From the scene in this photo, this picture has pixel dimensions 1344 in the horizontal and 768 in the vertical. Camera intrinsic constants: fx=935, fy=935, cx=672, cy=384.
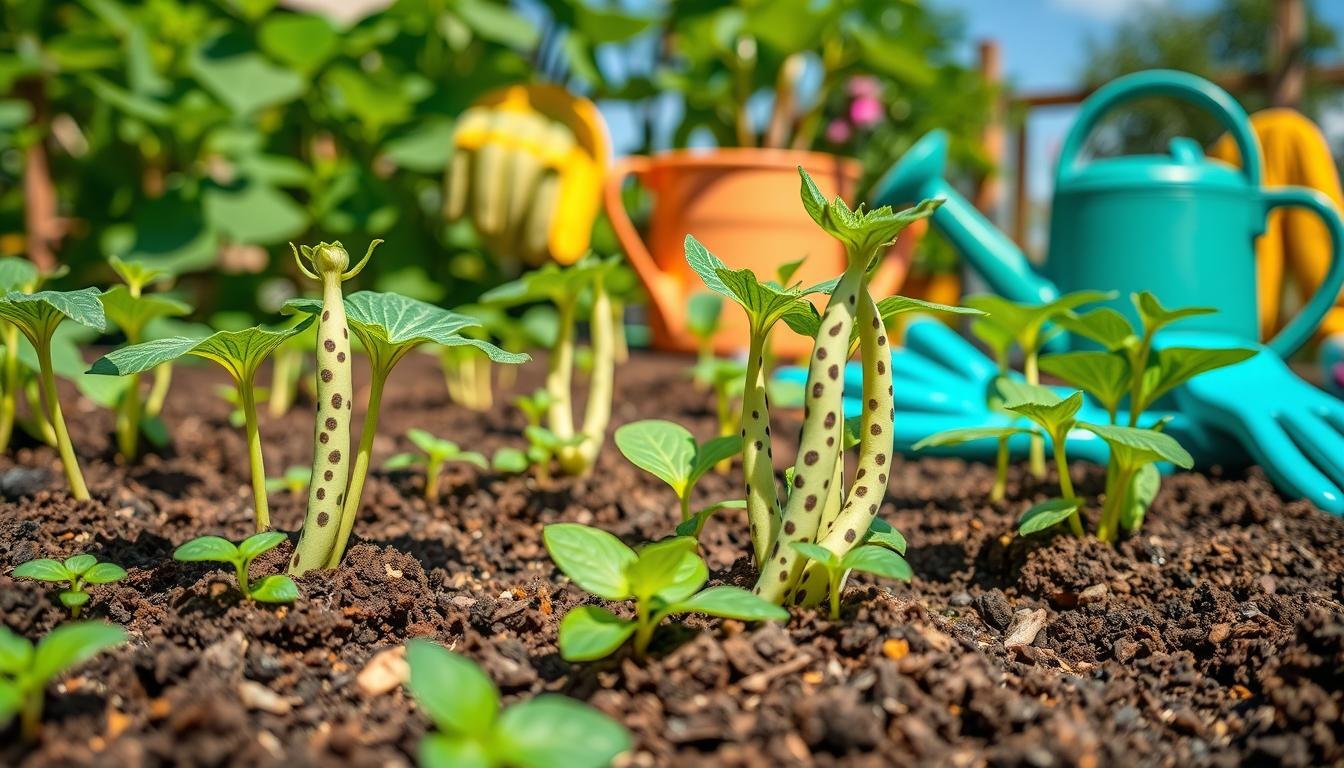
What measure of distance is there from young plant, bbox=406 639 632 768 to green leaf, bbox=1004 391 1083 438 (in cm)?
52

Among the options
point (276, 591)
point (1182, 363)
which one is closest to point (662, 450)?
point (276, 591)

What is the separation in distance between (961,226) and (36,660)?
1.37 meters

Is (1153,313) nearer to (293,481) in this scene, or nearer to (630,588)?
(630,588)

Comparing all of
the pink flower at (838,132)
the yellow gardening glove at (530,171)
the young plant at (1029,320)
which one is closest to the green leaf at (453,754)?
the young plant at (1029,320)

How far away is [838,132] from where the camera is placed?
2967 mm

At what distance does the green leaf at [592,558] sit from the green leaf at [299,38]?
2145mm

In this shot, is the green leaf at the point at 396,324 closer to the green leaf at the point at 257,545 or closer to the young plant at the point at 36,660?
the green leaf at the point at 257,545

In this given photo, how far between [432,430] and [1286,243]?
1.85m

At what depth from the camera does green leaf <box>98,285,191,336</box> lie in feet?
3.26

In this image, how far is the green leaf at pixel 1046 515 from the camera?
917 mm

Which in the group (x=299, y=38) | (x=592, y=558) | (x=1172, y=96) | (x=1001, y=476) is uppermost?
(x=299, y=38)

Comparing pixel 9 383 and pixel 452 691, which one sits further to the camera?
pixel 9 383

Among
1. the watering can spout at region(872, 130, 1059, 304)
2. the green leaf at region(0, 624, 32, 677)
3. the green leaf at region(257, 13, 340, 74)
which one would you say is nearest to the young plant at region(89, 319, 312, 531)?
the green leaf at region(0, 624, 32, 677)

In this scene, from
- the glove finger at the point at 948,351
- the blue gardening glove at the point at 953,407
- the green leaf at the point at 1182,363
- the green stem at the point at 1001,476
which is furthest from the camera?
the glove finger at the point at 948,351
